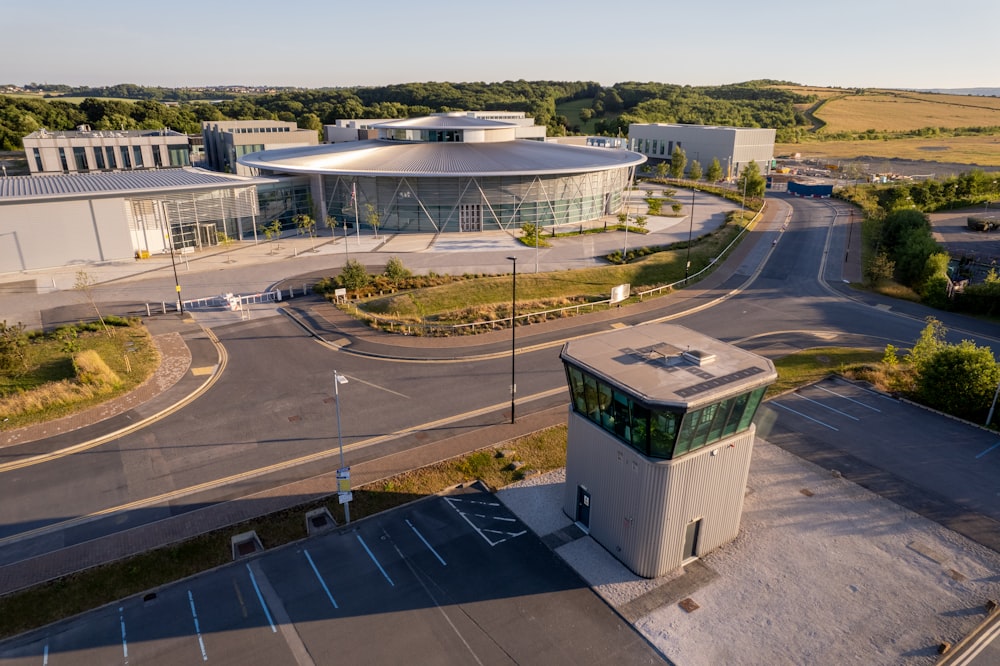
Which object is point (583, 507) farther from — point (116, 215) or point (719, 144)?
point (719, 144)

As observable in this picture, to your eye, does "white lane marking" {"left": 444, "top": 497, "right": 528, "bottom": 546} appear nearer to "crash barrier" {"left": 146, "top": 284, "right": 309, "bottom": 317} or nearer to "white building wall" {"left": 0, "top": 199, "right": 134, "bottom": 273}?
"crash barrier" {"left": 146, "top": 284, "right": 309, "bottom": 317}

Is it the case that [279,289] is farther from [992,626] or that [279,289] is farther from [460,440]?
[992,626]

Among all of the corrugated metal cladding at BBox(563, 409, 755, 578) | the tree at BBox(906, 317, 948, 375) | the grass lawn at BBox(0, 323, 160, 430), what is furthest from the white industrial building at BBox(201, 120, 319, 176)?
the corrugated metal cladding at BBox(563, 409, 755, 578)

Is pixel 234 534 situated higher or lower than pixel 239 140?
lower

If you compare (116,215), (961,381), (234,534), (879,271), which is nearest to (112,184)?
(116,215)

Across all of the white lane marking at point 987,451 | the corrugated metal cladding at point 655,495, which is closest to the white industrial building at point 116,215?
the corrugated metal cladding at point 655,495

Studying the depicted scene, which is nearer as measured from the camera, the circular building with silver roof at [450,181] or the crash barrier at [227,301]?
the crash barrier at [227,301]

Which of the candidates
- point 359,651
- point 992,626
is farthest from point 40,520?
point 992,626

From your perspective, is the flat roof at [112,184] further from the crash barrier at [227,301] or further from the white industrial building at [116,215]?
the crash barrier at [227,301]
